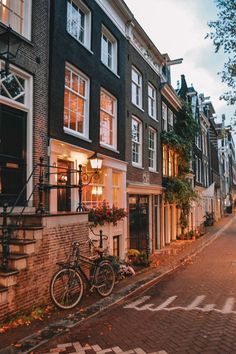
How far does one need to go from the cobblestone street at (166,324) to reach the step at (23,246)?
68.9 inches

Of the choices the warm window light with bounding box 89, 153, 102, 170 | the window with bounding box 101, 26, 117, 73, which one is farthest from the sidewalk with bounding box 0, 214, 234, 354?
the window with bounding box 101, 26, 117, 73

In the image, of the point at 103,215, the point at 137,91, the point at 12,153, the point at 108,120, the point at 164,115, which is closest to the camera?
the point at 12,153

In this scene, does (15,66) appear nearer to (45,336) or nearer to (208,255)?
(45,336)

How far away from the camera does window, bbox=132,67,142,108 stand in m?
17.0

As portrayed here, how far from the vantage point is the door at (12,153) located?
8320 millimetres

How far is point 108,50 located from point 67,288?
1053cm

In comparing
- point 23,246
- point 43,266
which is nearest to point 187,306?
point 43,266

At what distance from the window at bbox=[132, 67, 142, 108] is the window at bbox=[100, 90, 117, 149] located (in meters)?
2.82

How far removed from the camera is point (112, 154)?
1369 cm

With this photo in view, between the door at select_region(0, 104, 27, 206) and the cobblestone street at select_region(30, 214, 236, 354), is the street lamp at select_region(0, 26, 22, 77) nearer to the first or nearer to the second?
the door at select_region(0, 104, 27, 206)

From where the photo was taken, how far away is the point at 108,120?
1392 cm

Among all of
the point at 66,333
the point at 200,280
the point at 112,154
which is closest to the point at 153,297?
the point at 200,280

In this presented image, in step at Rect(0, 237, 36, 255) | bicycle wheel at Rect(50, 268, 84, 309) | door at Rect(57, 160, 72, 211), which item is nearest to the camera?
step at Rect(0, 237, 36, 255)

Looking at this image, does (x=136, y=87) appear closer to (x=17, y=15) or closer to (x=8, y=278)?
(x=17, y=15)
